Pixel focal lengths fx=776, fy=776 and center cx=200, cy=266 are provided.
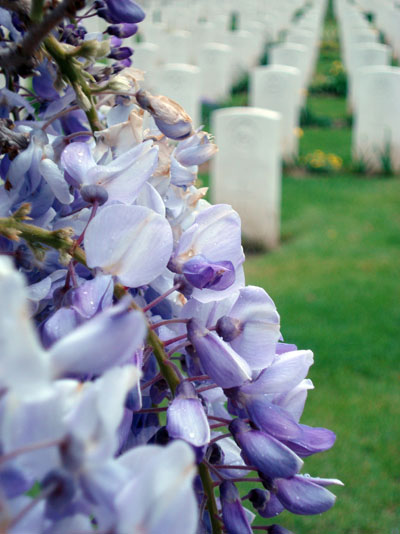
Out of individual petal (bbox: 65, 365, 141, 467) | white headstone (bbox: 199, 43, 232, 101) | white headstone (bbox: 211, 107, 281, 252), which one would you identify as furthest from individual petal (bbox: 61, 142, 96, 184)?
white headstone (bbox: 199, 43, 232, 101)

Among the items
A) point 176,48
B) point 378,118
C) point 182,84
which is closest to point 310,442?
point 182,84

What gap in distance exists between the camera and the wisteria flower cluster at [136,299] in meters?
0.25

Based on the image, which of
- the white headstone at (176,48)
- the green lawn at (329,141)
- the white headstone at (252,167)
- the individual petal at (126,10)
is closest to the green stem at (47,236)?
the individual petal at (126,10)

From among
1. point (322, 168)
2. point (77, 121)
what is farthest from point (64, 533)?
point (322, 168)

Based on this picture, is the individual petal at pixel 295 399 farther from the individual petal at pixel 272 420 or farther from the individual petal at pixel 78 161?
the individual petal at pixel 78 161

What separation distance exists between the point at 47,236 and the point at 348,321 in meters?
2.84

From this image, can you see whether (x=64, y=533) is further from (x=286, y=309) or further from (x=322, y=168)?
(x=322, y=168)

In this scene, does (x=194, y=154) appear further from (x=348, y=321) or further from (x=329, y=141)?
(x=329, y=141)

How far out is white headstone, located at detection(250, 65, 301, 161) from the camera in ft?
17.4

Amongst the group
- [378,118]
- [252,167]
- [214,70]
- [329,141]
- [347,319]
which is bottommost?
[329,141]

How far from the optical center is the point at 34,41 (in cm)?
40

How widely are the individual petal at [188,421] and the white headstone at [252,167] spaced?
3.57 meters

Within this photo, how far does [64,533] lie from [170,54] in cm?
767

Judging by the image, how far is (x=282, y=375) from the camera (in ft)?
1.37
